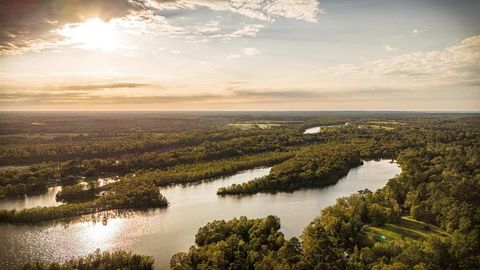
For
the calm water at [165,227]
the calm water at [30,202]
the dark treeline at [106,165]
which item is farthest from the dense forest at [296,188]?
the calm water at [165,227]

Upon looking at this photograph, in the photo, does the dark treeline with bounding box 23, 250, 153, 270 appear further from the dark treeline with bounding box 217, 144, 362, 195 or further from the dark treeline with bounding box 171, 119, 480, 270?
the dark treeline with bounding box 217, 144, 362, 195

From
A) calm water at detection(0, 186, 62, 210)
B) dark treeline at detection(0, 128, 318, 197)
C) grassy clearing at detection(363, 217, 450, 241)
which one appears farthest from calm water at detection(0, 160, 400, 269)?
dark treeline at detection(0, 128, 318, 197)

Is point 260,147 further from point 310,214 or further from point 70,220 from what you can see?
point 70,220

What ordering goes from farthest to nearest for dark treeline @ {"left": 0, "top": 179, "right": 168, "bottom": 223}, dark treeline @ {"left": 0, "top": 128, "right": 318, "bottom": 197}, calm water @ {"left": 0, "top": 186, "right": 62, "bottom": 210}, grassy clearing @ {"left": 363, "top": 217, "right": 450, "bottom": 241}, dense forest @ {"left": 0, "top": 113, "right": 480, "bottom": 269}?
dark treeline @ {"left": 0, "top": 128, "right": 318, "bottom": 197}, calm water @ {"left": 0, "top": 186, "right": 62, "bottom": 210}, dark treeline @ {"left": 0, "top": 179, "right": 168, "bottom": 223}, grassy clearing @ {"left": 363, "top": 217, "right": 450, "bottom": 241}, dense forest @ {"left": 0, "top": 113, "right": 480, "bottom": 269}

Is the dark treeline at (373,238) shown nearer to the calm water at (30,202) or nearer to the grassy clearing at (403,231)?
the grassy clearing at (403,231)

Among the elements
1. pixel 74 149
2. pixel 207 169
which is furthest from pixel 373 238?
pixel 74 149

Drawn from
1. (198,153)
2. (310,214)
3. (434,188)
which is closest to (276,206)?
(310,214)
